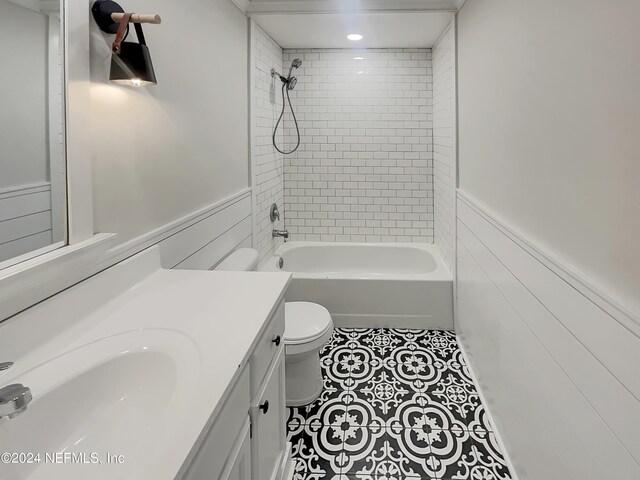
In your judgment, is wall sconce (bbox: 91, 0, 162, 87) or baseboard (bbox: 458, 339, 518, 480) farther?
baseboard (bbox: 458, 339, 518, 480)

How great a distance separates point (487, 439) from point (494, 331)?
50 centimetres

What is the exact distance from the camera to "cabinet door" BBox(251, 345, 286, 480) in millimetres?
1260

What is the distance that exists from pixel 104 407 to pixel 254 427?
42 centimetres

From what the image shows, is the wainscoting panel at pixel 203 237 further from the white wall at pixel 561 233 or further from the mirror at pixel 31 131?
the white wall at pixel 561 233

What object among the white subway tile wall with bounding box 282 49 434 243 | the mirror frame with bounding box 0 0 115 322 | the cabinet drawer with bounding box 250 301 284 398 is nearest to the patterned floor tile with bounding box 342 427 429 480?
the cabinet drawer with bounding box 250 301 284 398

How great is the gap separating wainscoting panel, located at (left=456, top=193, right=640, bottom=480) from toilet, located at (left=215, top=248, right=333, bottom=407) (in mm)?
867

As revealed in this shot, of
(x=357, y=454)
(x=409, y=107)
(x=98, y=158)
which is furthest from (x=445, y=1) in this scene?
(x=357, y=454)

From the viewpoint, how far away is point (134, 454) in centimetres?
74

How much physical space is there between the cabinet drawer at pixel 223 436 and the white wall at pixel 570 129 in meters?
→ 0.93

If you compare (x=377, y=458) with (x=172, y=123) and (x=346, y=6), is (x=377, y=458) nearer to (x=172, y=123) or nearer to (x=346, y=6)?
(x=172, y=123)

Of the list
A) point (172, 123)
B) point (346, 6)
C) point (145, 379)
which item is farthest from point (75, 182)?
point (346, 6)

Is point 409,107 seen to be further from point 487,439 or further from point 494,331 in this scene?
point 487,439

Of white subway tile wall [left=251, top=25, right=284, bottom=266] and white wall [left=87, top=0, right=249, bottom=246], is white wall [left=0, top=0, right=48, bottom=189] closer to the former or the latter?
white wall [left=87, top=0, right=249, bottom=246]

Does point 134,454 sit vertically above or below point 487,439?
above
